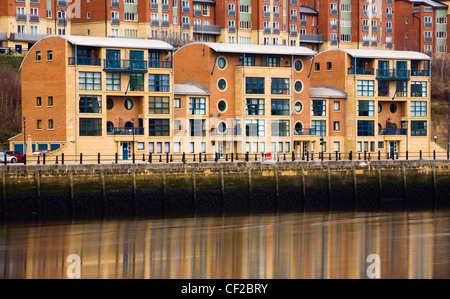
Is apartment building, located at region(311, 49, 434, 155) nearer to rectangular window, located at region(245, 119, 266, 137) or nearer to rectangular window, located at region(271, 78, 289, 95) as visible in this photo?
rectangular window, located at region(271, 78, 289, 95)

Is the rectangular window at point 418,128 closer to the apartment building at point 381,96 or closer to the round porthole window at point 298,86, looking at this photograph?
the apartment building at point 381,96

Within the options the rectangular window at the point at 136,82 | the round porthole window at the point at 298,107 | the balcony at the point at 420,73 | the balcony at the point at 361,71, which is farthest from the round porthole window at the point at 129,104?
the balcony at the point at 420,73

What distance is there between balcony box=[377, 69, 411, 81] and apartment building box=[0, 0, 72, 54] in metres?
50.1

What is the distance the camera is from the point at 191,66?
100 m

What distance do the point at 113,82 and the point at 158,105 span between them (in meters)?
5.07

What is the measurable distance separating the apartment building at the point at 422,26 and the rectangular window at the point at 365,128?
223 feet

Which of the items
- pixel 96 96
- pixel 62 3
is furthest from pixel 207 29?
pixel 96 96

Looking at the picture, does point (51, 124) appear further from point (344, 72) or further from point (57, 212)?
point (344, 72)

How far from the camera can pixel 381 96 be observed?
107500mm

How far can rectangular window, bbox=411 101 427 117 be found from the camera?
10906cm

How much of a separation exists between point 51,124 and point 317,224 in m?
31.0

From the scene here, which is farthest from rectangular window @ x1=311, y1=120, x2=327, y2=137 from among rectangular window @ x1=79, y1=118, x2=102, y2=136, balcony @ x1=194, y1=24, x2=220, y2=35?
balcony @ x1=194, y1=24, x2=220, y2=35

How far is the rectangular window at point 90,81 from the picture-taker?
3551 inches

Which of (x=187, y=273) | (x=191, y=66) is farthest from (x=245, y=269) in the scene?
(x=191, y=66)
